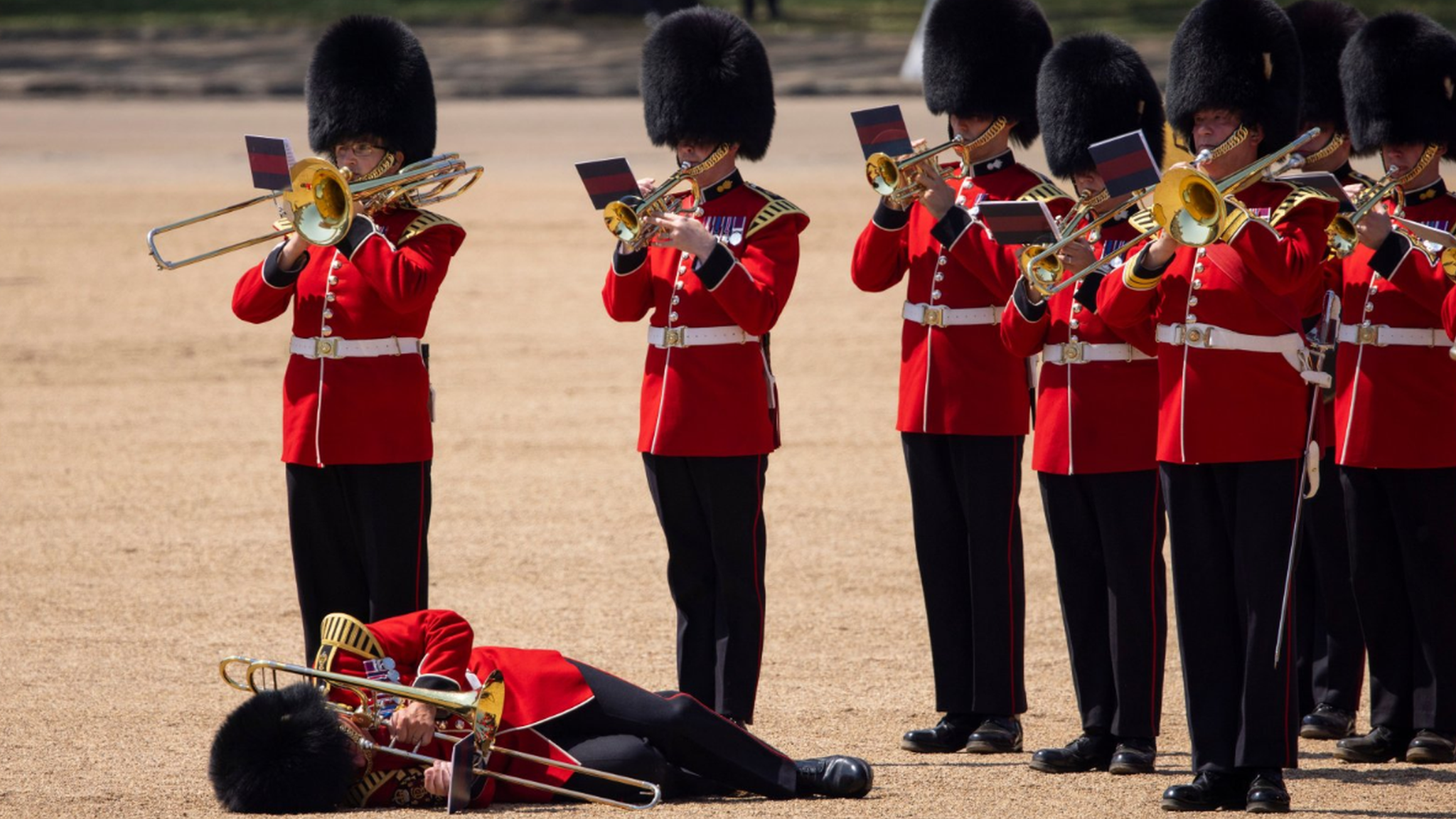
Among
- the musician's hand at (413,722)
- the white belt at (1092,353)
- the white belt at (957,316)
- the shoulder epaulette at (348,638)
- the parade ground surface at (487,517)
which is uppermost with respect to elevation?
the white belt at (957,316)

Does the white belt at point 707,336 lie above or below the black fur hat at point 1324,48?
below

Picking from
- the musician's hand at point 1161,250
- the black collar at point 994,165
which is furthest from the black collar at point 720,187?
the musician's hand at point 1161,250

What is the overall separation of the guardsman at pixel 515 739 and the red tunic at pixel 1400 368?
1391 millimetres

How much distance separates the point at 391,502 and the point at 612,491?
3.32 m

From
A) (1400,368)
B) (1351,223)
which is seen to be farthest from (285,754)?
(1400,368)

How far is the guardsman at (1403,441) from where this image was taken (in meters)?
4.67

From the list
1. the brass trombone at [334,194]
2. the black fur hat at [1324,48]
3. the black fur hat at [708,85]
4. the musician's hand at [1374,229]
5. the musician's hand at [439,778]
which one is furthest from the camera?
the black fur hat at [1324,48]

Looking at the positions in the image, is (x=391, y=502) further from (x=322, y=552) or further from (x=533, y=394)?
(x=533, y=394)

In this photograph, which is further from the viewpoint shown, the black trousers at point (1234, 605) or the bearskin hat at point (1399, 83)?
the bearskin hat at point (1399, 83)

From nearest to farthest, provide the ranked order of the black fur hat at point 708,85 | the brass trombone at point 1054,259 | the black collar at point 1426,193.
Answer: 1. the brass trombone at point 1054,259
2. the black collar at point 1426,193
3. the black fur hat at point 708,85

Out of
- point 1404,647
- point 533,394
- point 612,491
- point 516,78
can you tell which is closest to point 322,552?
point 1404,647

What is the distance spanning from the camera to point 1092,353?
4.57 meters

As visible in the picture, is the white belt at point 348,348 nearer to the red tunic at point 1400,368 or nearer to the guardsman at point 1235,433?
the guardsman at point 1235,433

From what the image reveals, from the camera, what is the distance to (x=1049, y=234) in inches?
A: 173
